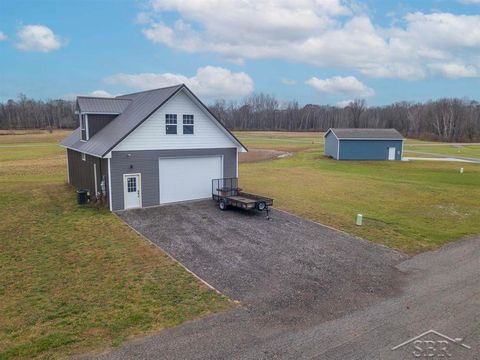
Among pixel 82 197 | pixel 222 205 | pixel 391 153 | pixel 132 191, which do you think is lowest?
pixel 222 205

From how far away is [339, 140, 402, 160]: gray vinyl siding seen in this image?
4659 centimetres

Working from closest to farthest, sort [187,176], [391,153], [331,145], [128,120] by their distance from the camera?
1. [128,120]
2. [187,176]
3. [391,153]
4. [331,145]

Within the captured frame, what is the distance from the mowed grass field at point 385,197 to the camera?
52.4 feet

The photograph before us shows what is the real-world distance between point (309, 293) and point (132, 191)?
12.0 metres

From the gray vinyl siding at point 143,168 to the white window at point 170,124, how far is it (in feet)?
3.39

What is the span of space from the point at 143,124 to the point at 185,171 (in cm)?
351

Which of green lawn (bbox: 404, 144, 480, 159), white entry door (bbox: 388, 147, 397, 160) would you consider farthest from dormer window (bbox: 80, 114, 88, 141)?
green lawn (bbox: 404, 144, 480, 159)

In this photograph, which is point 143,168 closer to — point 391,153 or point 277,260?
point 277,260

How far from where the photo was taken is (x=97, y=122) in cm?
2198

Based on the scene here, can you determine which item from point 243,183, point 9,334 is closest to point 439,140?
point 243,183

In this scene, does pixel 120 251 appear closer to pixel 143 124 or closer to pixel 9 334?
pixel 9 334

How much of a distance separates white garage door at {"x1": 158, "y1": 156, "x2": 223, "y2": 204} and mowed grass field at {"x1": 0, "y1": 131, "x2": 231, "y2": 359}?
3.79m

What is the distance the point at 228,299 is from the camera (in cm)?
952

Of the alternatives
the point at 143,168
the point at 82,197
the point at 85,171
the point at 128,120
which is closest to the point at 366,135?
the point at 128,120
